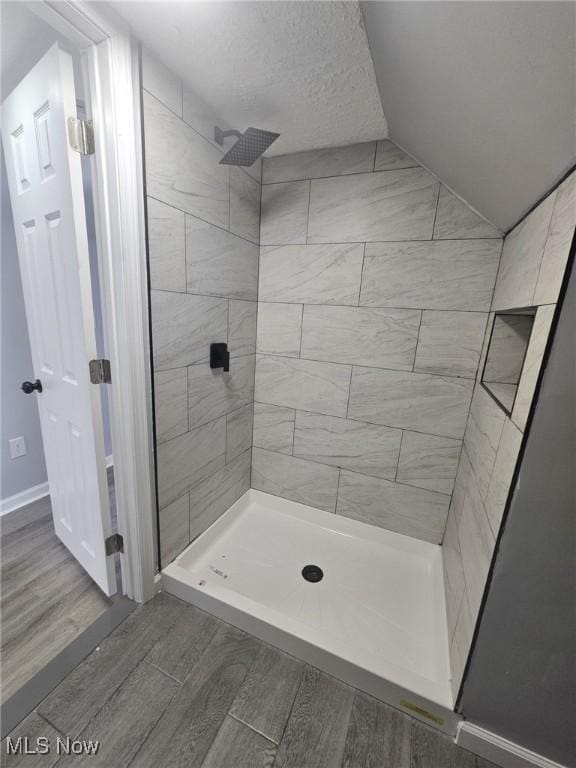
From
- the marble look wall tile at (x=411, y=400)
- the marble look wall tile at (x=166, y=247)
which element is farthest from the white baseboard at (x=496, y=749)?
the marble look wall tile at (x=166, y=247)

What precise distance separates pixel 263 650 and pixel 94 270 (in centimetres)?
260

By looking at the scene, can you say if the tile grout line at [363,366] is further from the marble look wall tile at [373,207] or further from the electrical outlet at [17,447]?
the electrical outlet at [17,447]

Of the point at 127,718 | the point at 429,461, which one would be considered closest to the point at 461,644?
the point at 429,461

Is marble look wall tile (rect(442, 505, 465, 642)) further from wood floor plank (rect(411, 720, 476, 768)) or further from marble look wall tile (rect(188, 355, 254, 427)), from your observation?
marble look wall tile (rect(188, 355, 254, 427))

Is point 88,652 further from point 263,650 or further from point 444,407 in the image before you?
point 444,407

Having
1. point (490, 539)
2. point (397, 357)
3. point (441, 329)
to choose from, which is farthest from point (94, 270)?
point (490, 539)

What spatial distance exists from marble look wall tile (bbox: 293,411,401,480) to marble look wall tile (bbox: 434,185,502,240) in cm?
111

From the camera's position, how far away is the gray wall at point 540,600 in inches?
31.3

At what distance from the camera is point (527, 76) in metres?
0.70

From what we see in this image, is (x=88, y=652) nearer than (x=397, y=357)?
Yes

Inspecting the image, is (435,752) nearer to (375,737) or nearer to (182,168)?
(375,737)

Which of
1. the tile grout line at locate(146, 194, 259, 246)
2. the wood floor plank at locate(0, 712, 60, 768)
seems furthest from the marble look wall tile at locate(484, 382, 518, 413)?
the wood floor plank at locate(0, 712, 60, 768)

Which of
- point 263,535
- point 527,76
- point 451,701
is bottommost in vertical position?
point 263,535

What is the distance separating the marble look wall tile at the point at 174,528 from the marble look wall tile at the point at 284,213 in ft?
5.32
